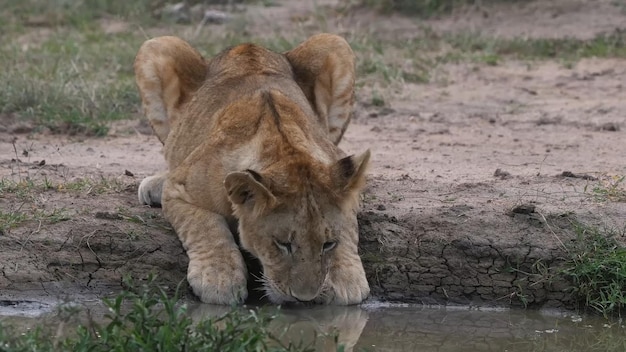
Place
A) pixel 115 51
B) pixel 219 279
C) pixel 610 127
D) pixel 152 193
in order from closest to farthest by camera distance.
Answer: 1. pixel 219 279
2. pixel 152 193
3. pixel 610 127
4. pixel 115 51

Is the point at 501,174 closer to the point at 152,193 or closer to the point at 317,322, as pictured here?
the point at 152,193

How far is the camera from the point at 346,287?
251 inches

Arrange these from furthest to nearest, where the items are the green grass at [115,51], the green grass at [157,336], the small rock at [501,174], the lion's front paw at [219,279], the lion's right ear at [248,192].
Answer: the green grass at [115,51]
the small rock at [501,174]
the lion's front paw at [219,279]
the lion's right ear at [248,192]
the green grass at [157,336]

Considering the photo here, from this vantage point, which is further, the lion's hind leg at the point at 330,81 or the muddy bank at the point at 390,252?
the lion's hind leg at the point at 330,81

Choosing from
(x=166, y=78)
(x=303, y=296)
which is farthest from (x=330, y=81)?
(x=303, y=296)

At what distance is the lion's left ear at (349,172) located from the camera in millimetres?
6020

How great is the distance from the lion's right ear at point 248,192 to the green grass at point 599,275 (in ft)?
5.78

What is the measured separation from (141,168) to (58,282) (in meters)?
2.23

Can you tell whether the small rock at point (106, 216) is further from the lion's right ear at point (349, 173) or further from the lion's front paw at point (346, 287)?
the lion's right ear at point (349, 173)

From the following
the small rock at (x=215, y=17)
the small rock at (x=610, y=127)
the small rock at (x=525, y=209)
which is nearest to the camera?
the small rock at (x=525, y=209)

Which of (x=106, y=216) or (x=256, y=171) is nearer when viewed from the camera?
(x=256, y=171)

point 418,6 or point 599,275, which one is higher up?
point 599,275

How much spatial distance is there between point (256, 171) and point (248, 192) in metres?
0.11

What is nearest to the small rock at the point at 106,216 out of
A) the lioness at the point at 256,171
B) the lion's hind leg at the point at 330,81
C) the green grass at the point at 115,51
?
the lioness at the point at 256,171
